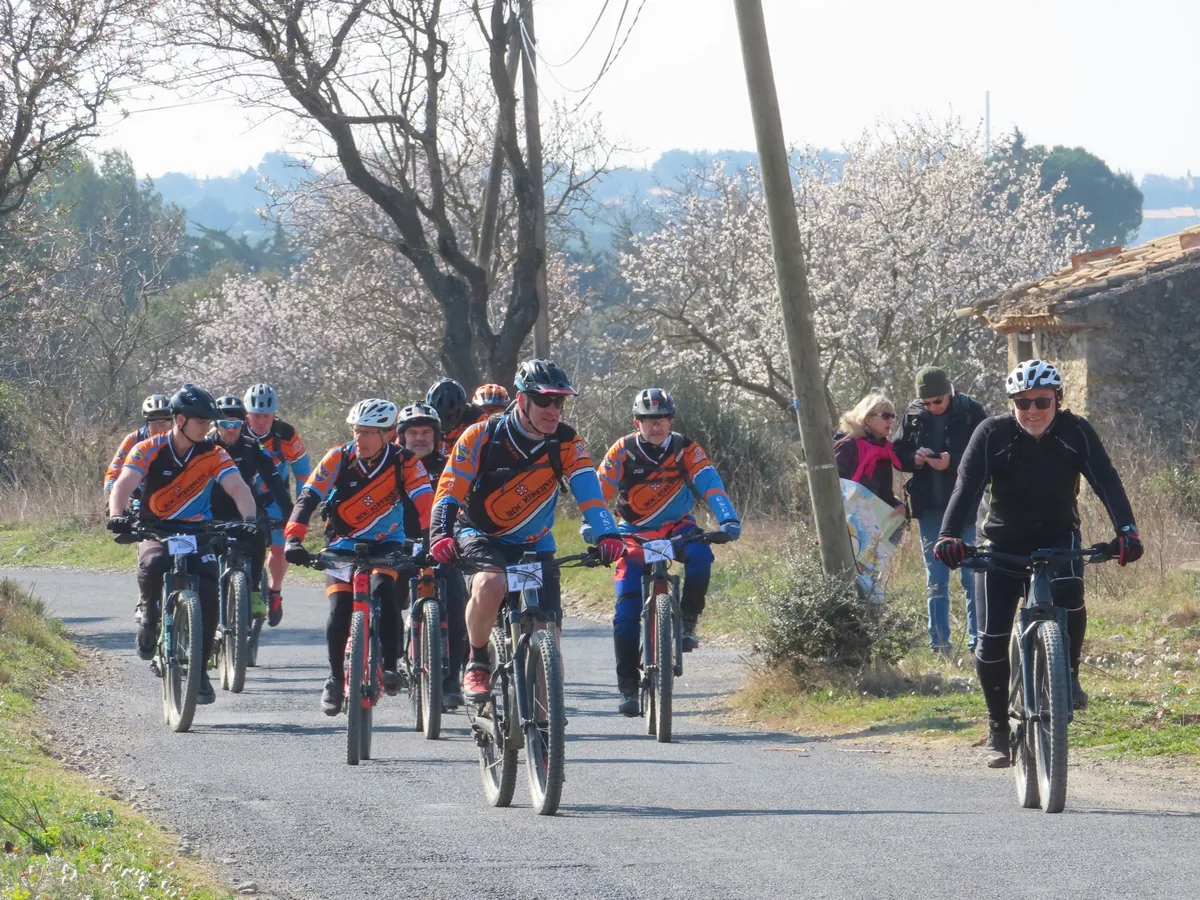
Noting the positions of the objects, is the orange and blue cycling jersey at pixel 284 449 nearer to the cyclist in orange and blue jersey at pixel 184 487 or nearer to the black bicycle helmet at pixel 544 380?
the cyclist in orange and blue jersey at pixel 184 487

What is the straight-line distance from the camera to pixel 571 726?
11.4 m

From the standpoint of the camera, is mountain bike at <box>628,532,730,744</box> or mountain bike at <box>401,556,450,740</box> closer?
mountain bike at <box>401,556,450,740</box>

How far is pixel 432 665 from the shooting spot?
32.6 ft

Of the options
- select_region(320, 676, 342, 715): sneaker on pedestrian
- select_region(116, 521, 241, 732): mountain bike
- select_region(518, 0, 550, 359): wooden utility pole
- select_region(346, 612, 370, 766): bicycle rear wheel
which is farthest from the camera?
select_region(518, 0, 550, 359): wooden utility pole

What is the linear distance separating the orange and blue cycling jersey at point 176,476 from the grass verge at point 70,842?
5.66ft

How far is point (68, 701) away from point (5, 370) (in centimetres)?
2864

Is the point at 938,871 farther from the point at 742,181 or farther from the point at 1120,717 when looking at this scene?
the point at 742,181

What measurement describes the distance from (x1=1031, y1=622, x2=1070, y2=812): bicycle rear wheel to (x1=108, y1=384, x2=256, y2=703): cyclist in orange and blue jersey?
5.36m

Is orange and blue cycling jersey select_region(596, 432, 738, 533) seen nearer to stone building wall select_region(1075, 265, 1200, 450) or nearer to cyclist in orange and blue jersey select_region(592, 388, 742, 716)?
cyclist in orange and blue jersey select_region(592, 388, 742, 716)

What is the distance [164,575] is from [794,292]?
177 inches

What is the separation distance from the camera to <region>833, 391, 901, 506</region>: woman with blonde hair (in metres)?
12.6

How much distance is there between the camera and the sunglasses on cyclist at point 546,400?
8055 mm

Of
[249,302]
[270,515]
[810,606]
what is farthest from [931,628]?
[249,302]

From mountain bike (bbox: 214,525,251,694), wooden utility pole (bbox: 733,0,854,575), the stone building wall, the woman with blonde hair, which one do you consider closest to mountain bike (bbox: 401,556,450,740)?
mountain bike (bbox: 214,525,251,694)
